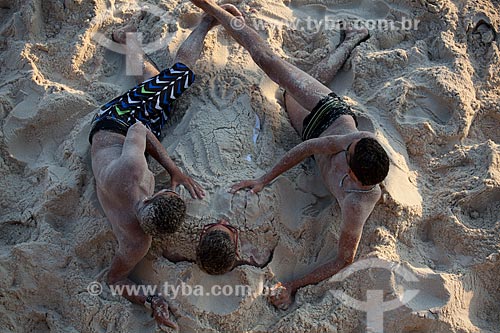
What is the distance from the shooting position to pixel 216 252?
2.94 meters

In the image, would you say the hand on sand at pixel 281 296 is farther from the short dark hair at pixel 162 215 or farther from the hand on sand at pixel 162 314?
the short dark hair at pixel 162 215

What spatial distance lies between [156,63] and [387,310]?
204 cm

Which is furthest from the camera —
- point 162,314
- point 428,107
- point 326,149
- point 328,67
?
point 328,67

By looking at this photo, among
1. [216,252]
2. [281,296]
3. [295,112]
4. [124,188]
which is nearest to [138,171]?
[124,188]

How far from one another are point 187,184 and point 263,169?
43cm

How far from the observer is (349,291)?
320cm

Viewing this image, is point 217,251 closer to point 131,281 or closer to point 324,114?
point 131,281

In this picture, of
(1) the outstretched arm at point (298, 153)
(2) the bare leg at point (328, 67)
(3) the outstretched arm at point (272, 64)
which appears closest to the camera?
(1) the outstretched arm at point (298, 153)

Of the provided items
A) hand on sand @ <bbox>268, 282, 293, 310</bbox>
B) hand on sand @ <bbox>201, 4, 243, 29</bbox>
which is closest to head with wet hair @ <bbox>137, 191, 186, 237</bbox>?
hand on sand @ <bbox>268, 282, 293, 310</bbox>

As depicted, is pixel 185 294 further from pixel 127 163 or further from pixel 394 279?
pixel 394 279

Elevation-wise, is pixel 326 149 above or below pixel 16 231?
above

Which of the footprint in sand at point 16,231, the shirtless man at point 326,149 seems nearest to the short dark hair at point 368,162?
the shirtless man at point 326,149
